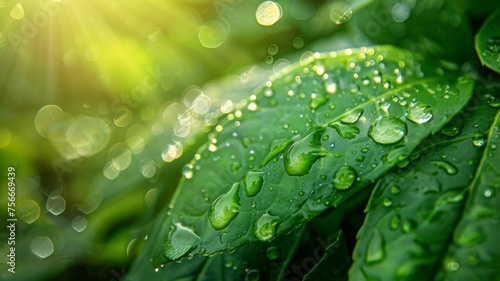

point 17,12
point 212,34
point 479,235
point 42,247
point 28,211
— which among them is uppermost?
point 17,12

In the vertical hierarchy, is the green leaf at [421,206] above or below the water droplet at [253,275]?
above

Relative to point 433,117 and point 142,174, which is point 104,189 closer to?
point 142,174

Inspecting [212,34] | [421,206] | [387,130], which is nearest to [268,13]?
[212,34]

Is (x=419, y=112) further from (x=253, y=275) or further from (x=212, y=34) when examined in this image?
(x=212, y=34)

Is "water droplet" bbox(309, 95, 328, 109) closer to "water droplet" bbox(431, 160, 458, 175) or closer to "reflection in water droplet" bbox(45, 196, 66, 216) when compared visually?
"water droplet" bbox(431, 160, 458, 175)

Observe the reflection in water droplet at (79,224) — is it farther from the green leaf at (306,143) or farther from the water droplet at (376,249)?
the water droplet at (376,249)

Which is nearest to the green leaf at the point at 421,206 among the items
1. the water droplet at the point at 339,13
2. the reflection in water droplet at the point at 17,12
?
the water droplet at the point at 339,13
